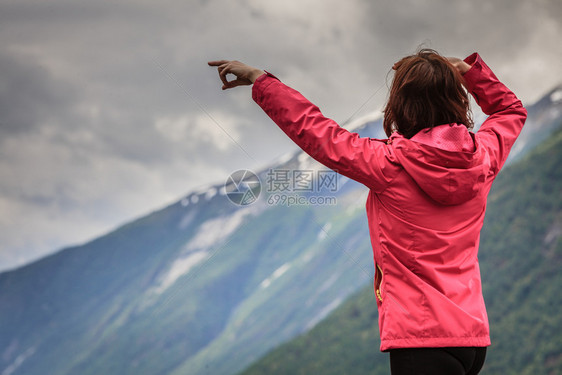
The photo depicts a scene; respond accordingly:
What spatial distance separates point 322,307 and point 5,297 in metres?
7.02

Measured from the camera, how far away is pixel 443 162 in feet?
4.09

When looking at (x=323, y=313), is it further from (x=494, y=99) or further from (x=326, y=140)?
(x=326, y=140)

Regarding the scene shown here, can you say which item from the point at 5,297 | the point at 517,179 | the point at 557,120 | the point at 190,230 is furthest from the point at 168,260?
the point at 557,120

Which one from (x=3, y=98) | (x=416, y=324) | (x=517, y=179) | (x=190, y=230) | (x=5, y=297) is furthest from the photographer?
(x=190, y=230)

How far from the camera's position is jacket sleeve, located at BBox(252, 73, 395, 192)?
1227 mm

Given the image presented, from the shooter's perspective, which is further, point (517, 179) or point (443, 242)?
point (517, 179)

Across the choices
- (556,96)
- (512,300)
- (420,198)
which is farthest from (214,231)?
(420,198)

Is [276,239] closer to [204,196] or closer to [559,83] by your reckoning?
[204,196]

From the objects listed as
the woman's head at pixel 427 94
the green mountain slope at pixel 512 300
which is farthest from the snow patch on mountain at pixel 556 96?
the woman's head at pixel 427 94

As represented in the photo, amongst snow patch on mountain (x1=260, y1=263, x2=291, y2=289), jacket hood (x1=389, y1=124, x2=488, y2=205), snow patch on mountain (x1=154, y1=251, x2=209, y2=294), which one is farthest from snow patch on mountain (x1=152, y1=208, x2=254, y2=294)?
jacket hood (x1=389, y1=124, x2=488, y2=205)

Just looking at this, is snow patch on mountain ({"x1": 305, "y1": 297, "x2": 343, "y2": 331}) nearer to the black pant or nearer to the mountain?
the mountain

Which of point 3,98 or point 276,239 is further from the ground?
point 3,98

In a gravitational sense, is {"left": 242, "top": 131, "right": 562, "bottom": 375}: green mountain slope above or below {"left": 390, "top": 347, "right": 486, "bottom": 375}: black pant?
below

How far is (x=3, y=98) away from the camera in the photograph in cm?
805
